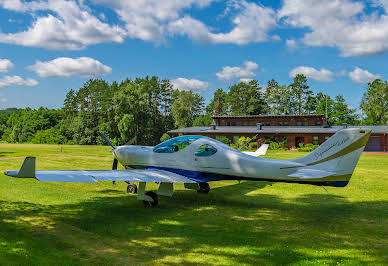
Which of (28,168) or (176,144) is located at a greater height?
(176,144)

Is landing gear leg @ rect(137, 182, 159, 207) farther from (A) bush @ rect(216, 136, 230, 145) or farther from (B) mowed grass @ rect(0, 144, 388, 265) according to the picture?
(A) bush @ rect(216, 136, 230, 145)

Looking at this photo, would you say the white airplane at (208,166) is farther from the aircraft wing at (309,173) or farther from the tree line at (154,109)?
the tree line at (154,109)

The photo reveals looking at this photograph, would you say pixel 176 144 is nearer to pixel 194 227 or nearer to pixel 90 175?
pixel 90 175

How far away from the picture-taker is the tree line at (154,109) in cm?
6181

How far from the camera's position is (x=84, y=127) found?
76688 mm

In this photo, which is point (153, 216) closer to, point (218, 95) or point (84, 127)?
point (84, 127)

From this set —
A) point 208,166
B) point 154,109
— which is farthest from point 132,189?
point 154,109

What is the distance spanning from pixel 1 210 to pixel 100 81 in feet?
314

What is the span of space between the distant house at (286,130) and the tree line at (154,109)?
45.2 ft

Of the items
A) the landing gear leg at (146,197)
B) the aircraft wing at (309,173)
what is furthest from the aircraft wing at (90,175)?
the aircraft wing at (309,173)

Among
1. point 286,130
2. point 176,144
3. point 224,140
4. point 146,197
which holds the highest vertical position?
point 286,130

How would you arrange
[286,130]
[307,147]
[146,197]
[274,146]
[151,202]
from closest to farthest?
[146,197], [151,202], [307,147], [274,146], [286,130]

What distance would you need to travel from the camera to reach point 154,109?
7650cm

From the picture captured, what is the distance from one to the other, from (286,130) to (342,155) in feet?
137
